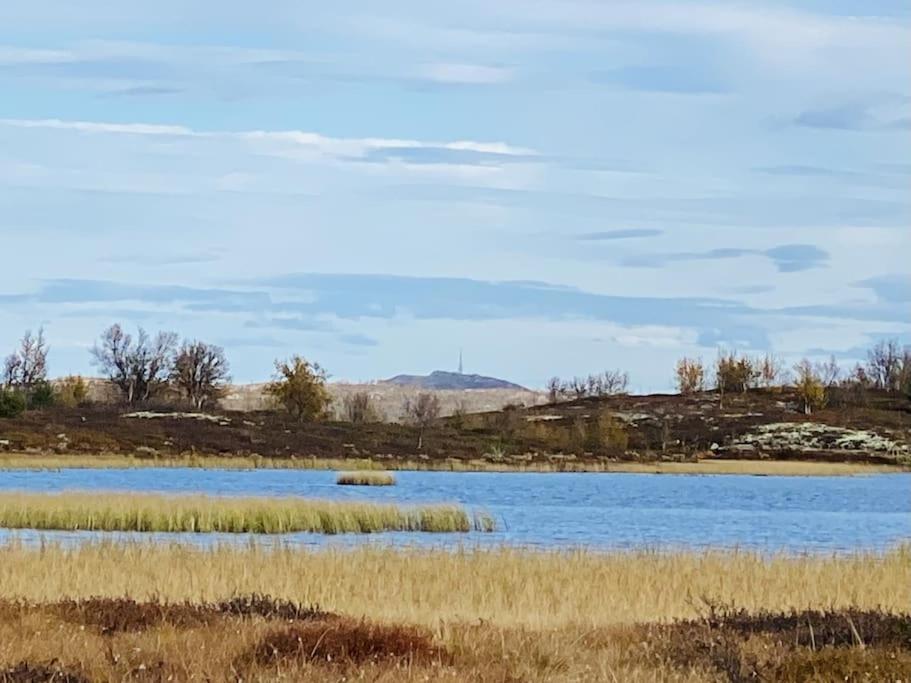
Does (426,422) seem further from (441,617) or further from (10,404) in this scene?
(441,617)

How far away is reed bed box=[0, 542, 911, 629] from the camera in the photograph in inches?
696

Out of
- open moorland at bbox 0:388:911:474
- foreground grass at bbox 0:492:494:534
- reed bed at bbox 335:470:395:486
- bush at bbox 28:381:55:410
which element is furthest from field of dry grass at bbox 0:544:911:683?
bush at bbox 28:381:55:410

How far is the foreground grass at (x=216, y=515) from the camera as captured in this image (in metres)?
33.9

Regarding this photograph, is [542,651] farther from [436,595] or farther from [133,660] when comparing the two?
[436,595]

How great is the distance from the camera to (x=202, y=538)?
31.7m

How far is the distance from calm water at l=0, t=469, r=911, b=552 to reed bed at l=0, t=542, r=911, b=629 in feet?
18.7

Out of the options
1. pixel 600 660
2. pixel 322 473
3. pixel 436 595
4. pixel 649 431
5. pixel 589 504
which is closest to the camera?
pixel 600 660

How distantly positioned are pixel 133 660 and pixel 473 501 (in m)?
40.0

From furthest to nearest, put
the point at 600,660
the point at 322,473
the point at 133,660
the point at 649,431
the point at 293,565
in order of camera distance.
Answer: the point at 649,431
the point at 322,473
the point at 293,565
the point at 600,660
the point at 133,660

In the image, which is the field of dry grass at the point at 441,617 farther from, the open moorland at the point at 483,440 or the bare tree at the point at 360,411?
the bare tree at the point at 360,411

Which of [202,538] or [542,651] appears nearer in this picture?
[542,651]

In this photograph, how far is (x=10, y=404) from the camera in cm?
9406

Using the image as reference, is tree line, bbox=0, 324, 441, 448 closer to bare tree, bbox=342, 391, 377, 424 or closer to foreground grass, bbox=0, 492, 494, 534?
bare tree, bbox=342, 391, 377, 424

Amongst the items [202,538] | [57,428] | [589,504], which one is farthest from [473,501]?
[57,428]
